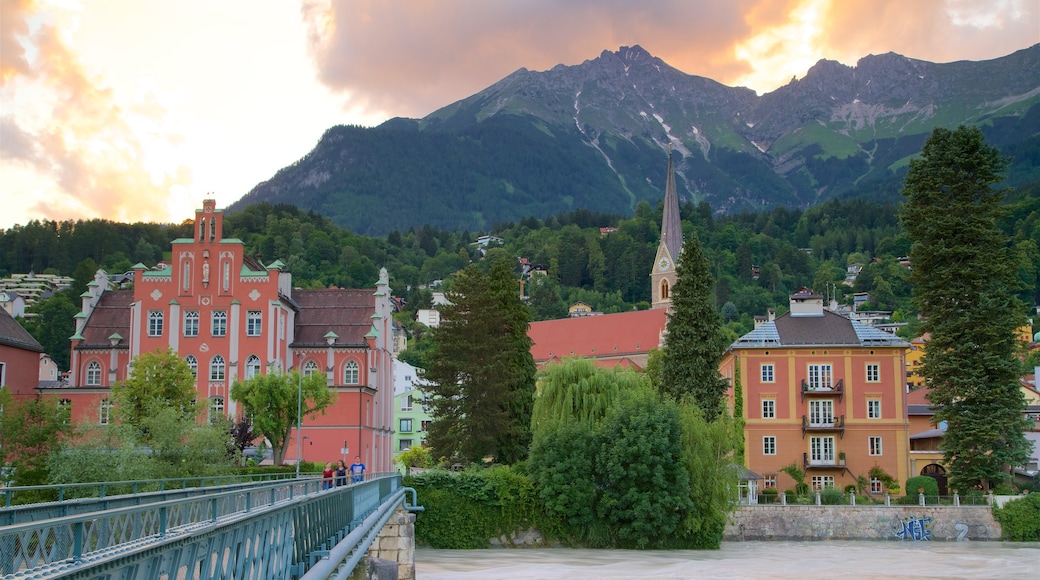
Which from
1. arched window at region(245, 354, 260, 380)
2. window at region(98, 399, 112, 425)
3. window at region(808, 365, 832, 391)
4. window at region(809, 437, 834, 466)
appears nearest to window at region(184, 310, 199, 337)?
arched window at region(245, 354, 260, 380)

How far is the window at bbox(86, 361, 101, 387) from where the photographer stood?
72.9 metres

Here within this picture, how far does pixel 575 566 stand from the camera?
43500 mm

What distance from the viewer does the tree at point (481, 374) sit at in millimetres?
62594

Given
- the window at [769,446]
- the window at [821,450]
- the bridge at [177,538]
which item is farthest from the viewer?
the window at [769,446]

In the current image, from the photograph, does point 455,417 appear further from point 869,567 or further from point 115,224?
point 115,224

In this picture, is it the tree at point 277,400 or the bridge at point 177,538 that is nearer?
the bridge at point 177,538

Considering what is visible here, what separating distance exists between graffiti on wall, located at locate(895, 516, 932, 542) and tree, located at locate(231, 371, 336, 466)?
109 feet

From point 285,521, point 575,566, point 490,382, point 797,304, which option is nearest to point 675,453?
point 575,566

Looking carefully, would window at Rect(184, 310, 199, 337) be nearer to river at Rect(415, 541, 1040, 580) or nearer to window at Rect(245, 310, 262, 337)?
window at Rect(245, 310, 262, 337)

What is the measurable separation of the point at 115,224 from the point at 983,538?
16524cm

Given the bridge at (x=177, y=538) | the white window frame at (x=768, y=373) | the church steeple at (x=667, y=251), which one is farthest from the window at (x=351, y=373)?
the church steeple at (x=667, y=251)

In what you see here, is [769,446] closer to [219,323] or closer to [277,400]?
[277,400]

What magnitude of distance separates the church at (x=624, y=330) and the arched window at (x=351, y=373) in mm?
54525

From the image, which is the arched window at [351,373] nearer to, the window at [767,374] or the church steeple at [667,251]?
the window at [767,374]
